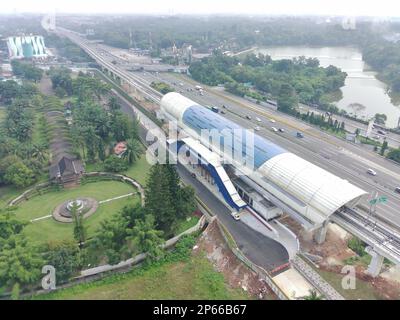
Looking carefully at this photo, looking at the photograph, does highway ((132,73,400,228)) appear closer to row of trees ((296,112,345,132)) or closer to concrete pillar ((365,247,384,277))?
row of trees ((296,112,345,132))

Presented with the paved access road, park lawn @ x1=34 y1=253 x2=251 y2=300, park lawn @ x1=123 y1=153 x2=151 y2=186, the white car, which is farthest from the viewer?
park lawn @ x1=123 y1=153 x2=151 y2=186

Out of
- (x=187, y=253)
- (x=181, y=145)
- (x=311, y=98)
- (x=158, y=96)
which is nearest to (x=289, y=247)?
(x=187, y=253)

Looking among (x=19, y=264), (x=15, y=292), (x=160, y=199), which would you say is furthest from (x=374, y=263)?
(x=19, y=264)

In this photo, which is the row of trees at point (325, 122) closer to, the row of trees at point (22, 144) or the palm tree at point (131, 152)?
the palm tree at point (131, 152)

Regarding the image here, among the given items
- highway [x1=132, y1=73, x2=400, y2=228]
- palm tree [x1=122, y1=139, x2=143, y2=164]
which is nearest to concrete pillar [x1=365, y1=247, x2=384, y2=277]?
highway [x1=132, y1=73, x2=400, y2=228]

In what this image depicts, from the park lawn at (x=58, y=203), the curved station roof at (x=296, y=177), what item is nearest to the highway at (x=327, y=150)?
the curved station roof at (x=296, y=177)
